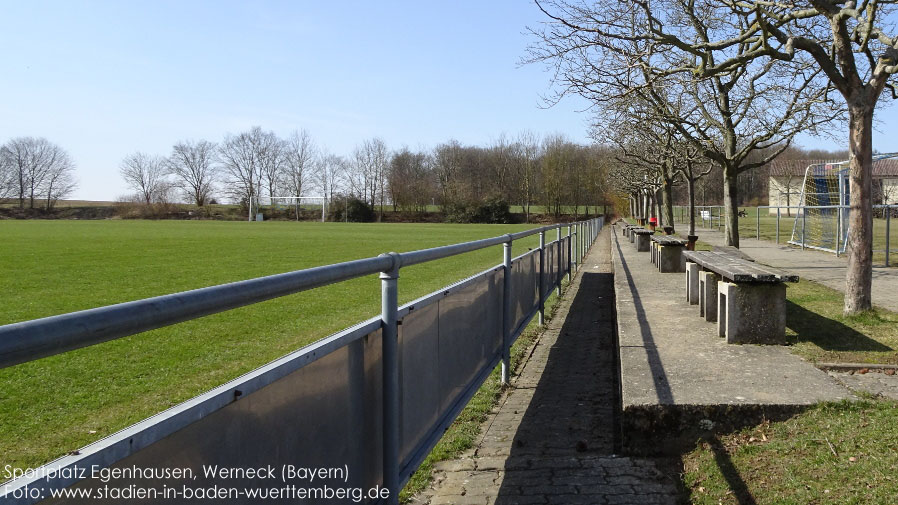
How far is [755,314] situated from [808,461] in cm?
247

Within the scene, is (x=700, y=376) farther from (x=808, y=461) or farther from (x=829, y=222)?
(x=829, y=222)

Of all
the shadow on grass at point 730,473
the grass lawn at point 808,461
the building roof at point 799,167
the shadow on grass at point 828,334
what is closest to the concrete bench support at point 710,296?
the shadow on grass at point 828,334

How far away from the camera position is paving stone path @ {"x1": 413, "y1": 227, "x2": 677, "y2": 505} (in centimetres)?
369

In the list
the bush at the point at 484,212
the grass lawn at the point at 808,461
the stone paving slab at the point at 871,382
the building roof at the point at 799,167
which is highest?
the building roof at the point at 799,167

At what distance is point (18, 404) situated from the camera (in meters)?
5.25

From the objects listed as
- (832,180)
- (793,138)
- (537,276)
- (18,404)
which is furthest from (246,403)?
(832,180)

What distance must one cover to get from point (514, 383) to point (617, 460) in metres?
2.19

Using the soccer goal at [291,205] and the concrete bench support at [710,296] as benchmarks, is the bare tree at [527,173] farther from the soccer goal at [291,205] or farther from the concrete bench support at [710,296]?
the concrete bench support at [710,296]

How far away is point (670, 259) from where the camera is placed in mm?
12766

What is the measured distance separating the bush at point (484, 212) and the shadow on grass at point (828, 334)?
7460cm

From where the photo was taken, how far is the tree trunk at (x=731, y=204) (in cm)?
1619

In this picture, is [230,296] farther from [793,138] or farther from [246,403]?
[793,138]

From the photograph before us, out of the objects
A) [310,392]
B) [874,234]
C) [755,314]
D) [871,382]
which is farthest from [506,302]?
[874,234]

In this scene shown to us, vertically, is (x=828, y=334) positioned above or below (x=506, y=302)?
below
